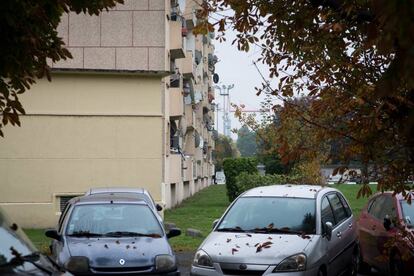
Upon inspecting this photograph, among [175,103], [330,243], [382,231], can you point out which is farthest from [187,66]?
[330,243]

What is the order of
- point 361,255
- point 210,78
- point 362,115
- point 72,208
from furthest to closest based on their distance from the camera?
point 210,78 < point 361,255 < point 72,208 < point 362,115

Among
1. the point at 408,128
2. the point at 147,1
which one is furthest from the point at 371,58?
the point at 147,1

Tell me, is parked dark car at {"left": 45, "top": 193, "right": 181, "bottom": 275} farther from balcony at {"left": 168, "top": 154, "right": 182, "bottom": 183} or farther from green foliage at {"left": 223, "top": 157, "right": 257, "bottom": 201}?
green foliage at {"left": 223, "top": 157, "right": 257, "bottom": 201}

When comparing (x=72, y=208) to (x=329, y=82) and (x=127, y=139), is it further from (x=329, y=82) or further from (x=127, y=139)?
(x=127, y=139)

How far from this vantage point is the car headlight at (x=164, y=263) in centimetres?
908

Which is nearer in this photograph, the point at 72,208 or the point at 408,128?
the point at 408,128

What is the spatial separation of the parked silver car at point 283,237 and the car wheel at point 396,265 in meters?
0.67

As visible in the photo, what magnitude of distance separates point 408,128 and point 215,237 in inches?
261

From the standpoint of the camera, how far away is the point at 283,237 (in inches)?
361

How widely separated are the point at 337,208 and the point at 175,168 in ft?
56.6

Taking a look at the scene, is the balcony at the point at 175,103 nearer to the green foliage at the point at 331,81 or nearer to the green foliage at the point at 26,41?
the green foliage at the point at 331,81

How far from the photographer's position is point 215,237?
31.0 feet

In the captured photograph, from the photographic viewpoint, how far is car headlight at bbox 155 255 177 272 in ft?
29.8

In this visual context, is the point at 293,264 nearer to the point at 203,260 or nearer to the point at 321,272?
the point at 321,272
